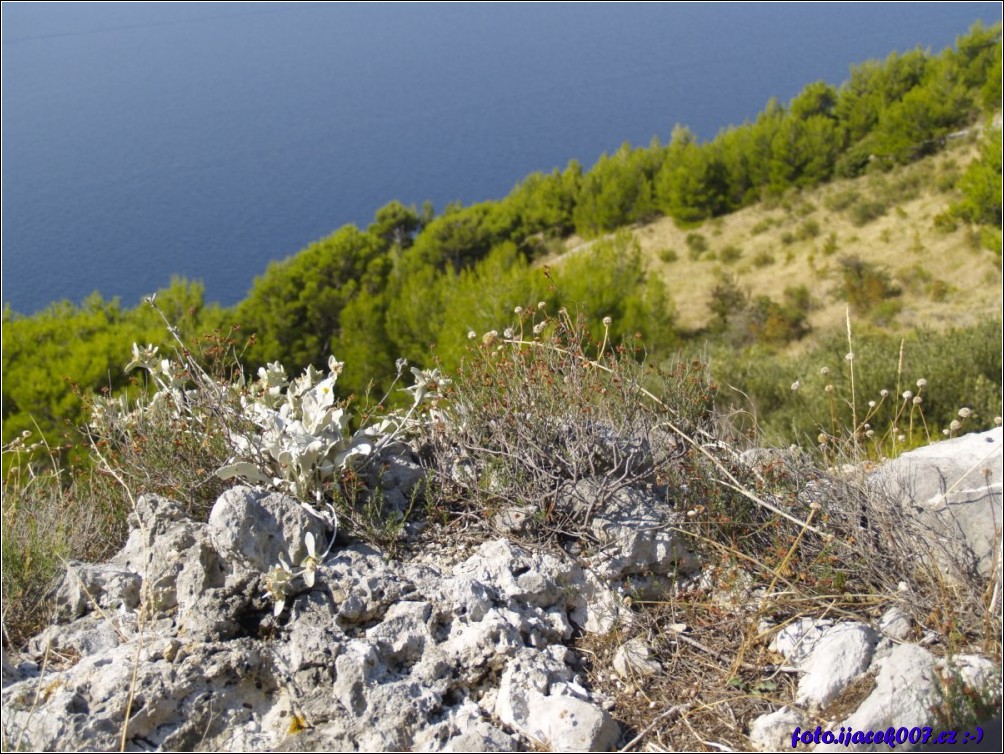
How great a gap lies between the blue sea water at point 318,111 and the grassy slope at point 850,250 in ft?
48.7

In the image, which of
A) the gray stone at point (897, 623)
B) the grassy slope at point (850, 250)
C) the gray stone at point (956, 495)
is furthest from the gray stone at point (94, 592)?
the grassy slope at point (850, 250)

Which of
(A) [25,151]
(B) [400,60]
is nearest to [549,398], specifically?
(A) [25,151]

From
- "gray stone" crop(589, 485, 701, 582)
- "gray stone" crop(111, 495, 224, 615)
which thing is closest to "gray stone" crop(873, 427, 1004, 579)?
"gray stone" crop(589, 485, 701, 582)

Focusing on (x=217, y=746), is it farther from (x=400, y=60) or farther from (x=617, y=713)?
(x=400, y=60)

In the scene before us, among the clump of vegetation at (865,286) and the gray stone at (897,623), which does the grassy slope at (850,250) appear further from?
the gray stone at (897,623)

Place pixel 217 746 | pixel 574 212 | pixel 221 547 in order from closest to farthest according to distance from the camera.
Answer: pixel 217 746
pixel 221 547
pixel 574 212

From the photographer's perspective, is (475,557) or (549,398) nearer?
(475,557)

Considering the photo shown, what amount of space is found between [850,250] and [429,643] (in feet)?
77.9

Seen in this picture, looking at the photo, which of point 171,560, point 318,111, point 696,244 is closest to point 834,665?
point 171,560

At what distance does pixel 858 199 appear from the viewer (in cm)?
2688

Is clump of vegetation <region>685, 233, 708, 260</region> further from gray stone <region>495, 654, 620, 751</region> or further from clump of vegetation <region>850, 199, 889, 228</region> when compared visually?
gray stone <region>495, 654, 620, 751</region>

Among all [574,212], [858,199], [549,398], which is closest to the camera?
[549,398]

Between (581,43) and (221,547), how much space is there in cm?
7476

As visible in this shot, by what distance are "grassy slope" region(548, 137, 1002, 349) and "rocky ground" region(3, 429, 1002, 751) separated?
1606 centimetres
